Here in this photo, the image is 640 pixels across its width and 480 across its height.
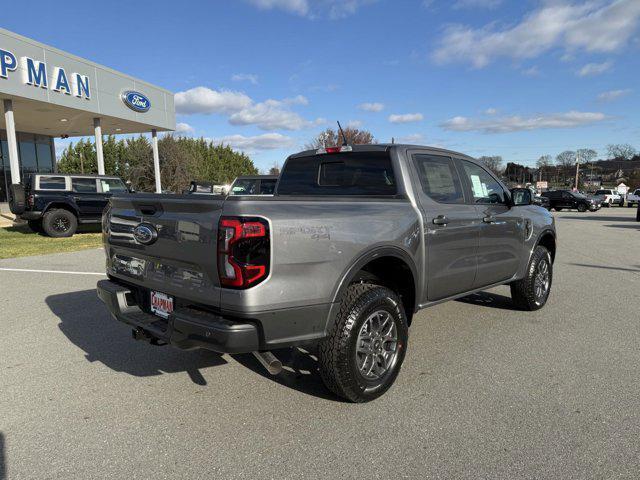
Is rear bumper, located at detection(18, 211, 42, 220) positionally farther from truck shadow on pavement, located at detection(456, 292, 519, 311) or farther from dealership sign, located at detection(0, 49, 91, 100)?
truck shadow on pavement, located at detection(456, 292, 519, 311)

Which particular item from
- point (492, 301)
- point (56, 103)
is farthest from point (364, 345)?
point (56, 103)

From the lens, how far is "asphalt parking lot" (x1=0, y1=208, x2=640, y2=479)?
254cm

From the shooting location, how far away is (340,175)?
4312 millimetres

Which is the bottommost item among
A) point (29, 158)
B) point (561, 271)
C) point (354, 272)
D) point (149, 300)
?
point (561, 271)

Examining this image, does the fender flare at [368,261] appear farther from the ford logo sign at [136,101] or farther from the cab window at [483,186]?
the ford logo sign at [136,101]

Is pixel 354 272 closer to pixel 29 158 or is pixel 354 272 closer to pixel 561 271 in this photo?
pixel 561 271

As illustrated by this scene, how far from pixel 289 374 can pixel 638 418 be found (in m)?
2.42

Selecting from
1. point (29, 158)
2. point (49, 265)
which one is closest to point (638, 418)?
point (49, 265)

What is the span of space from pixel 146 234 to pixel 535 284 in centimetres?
445

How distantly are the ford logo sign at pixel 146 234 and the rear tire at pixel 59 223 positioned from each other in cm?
1189

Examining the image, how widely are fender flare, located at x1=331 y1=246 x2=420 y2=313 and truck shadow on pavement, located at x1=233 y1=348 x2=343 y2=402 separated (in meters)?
0.86

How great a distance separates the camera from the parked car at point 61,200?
13.0 m

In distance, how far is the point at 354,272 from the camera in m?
3.05

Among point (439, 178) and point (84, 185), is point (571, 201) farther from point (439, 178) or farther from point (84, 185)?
point (439, 178)
